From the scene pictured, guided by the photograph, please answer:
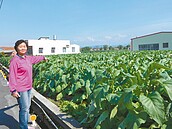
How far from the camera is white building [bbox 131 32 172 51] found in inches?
1738

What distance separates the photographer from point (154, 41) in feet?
154

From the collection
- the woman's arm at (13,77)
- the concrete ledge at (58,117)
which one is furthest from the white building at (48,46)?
the woman's arm at (13,77)

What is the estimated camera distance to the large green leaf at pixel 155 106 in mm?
2059

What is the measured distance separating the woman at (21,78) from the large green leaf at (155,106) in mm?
2637

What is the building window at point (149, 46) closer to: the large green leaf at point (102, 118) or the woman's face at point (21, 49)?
the woman's face at point (21, 49)

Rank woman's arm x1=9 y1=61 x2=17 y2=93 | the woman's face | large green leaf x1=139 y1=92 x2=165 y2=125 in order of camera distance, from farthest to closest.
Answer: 1. the woman's face
2. woman's arm x1=9 y1=61 x2=17 y2=93
3. large green leaf x1=139 y1=92 x2=165 y2=125

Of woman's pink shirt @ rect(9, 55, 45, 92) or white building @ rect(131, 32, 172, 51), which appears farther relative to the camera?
white building @ rect(131, 32, 172, 51)

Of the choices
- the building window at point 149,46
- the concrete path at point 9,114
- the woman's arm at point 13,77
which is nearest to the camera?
the woman's arm at point 13,77

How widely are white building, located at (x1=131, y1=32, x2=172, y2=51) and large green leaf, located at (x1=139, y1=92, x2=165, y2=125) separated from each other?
4413 centimetres

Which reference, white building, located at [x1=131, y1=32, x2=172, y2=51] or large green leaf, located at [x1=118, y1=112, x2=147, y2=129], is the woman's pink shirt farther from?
white building, located at [x1=131, y1=32, x2=172, y2=51]

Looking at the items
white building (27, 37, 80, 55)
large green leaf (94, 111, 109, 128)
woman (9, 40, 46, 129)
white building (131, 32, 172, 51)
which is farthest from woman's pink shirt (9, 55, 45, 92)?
white building (131, 32, 172, 51)

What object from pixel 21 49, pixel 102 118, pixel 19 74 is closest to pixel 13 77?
pixel 19 74

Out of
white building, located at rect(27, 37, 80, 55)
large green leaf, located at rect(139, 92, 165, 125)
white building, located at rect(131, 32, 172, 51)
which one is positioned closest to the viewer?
large green leaf, located at rect(139, 92, 165, 125)

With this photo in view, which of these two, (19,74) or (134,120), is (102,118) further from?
(19,74)
